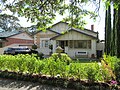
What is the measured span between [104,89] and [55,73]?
2.77m

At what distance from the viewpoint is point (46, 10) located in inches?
354

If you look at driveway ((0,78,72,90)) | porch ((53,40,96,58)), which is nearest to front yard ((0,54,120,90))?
driveway ((0,78,72,90))

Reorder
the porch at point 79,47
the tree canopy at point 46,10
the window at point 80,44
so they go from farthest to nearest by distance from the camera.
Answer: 1. the window at point 80,44
2. the porch at point 79,47
3. the tree canopy at point 46,10

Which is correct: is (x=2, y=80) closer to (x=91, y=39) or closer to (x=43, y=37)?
(x=91, y=39)

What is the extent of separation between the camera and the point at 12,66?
1257 cm

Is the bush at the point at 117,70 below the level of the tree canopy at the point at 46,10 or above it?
below

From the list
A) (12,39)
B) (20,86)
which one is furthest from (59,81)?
(12,39)

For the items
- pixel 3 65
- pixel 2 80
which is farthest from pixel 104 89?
pixel 3 65

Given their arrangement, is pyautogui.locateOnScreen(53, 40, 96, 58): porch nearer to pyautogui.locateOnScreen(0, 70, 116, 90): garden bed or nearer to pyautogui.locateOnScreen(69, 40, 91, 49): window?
pyautogui.locateOnScreen(69, 40, 91, 49): window

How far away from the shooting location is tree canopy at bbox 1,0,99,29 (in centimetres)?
838

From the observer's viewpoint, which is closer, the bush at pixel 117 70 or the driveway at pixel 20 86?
the bush at pixel 117 70

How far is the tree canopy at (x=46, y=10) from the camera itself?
8383 millimetres

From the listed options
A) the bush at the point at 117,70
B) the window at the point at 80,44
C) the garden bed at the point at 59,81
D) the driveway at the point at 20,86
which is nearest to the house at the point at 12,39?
the window at the point at 80,44

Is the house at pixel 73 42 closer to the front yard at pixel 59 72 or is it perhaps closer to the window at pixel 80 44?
the window at pixel 80 44
